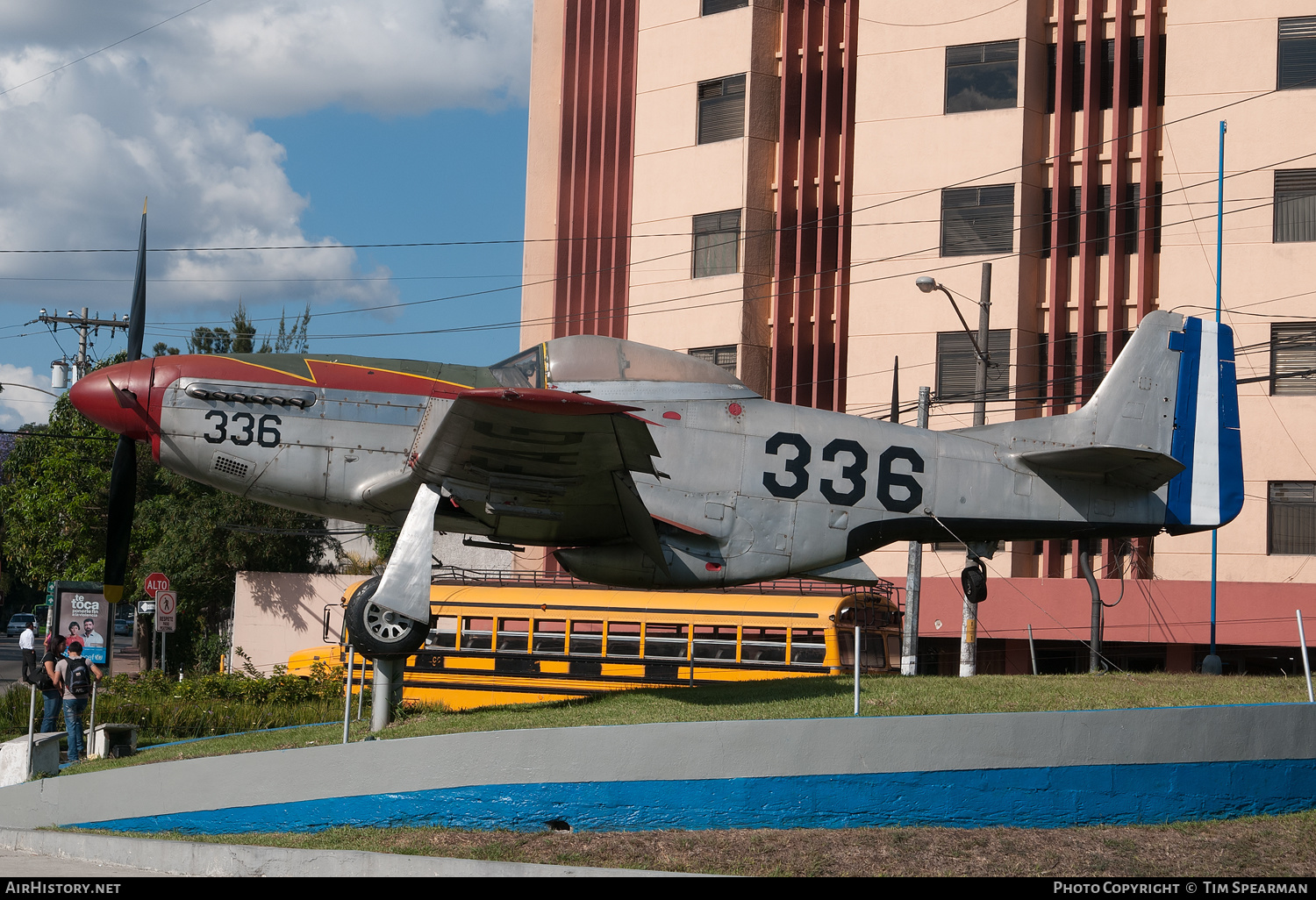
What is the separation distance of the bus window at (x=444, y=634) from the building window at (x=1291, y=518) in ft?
57.4

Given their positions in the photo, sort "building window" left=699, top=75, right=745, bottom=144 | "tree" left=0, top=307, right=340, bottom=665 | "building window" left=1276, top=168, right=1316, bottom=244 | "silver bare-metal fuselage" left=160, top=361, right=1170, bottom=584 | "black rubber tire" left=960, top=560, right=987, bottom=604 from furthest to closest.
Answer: "tree" left=0, top=307, right=340, bottom=665
"building window" left=699, top=75, right=745, bottom=144
"building window" left=1276, top=168, right=1316, bottom=244
"black rubber tire" left=960, top=560, right=987, bottom=604
"silver bare-metal fuselage" left=160, top=361, right=1170, bottom=584

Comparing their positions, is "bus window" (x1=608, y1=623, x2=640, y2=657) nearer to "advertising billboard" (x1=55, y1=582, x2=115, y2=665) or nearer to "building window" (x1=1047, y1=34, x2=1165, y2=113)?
"advertising billboard" (x1=55, y1=582, x2=115, y2=665)

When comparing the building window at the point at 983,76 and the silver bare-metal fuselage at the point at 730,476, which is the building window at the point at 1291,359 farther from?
the silver bare-metal fuselage at the point at 730,476

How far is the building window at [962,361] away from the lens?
26453 mm

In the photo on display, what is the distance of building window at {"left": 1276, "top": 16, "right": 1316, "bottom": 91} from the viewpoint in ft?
80.4

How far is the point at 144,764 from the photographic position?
36.6 ft

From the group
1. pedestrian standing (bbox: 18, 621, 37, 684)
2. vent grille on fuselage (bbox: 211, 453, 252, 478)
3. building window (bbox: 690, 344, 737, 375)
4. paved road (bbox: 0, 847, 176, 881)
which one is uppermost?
building window (bbox: 690, 344, 737, 375)

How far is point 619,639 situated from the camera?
1614 cm

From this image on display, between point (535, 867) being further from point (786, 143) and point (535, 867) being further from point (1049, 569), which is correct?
point (786, 143)

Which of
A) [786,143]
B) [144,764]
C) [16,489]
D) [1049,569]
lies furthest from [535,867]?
[16,489]

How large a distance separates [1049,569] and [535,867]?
67.1 feet

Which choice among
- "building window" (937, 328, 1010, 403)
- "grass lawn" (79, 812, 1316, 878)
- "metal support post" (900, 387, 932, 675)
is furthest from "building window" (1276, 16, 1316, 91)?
"grass lawn" (79, 812, 1316, 878)

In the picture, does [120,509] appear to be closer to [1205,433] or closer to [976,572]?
[976,572]

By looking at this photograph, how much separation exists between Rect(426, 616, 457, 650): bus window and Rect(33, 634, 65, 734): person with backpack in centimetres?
Result: 497
